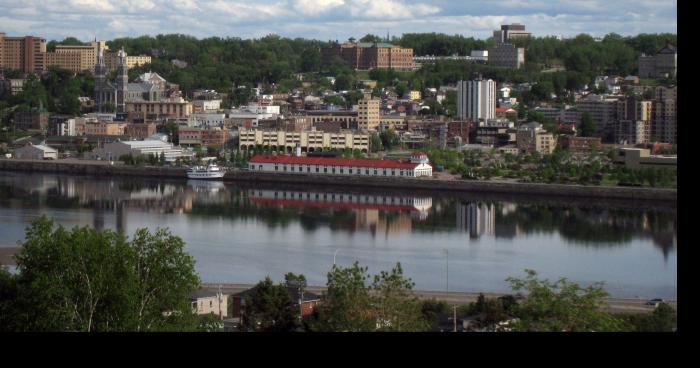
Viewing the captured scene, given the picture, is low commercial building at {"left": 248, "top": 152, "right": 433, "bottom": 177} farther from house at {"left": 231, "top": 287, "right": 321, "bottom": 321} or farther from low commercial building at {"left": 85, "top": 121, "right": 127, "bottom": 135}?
house at {"left": 231, "top": 287, "right": 321, "bottom": 321}

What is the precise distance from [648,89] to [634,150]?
380cm

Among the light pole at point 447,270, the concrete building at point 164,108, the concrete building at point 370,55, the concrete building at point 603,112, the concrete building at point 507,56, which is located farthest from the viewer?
the concrete building at point 370,55

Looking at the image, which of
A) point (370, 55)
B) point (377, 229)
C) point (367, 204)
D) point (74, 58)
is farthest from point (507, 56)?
point (377, 229)

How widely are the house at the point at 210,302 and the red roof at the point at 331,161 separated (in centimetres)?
636

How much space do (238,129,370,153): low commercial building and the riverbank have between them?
1667 millimetres

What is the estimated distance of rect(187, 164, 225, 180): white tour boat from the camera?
10.0 m

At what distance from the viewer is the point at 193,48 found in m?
19.4

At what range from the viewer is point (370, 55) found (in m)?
19.5

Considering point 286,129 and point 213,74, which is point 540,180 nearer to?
point 286,129

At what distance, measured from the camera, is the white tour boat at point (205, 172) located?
32.8ft

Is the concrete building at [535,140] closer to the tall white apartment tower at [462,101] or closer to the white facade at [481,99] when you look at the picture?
the white facade at [481,99]

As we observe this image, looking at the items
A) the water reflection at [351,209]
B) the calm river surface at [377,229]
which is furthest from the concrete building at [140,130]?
the water reflection at [351,209]

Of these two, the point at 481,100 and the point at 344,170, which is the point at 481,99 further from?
the point at 344,170

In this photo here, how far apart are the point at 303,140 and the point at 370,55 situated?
753 cm
